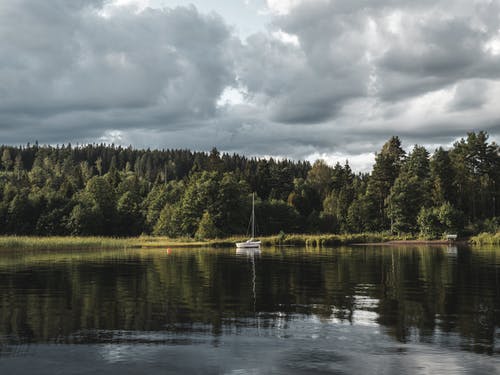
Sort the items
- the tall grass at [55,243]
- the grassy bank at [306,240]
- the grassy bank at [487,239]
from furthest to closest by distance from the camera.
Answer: the grassy bank at [306,240] → the grassy bank at [487,239] → the tall grass at [55,243]

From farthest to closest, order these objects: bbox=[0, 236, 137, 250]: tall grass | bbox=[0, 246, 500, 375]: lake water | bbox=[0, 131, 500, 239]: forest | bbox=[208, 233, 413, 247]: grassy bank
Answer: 1. bbox=[0, 131, 500, 239]: forest
2. bbox=[208, 233, 413, 247]: grassy bank
3. bbox=[0, 236, 137, 250]: tall grass
4. bbox=[0, 246, 500, 375]: lake water

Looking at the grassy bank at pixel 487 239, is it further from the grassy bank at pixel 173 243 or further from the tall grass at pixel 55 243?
the tall grass at pixel 55 243

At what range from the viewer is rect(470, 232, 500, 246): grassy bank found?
111 m

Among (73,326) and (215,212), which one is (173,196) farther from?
(73,326)

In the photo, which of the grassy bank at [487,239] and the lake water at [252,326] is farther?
the grassy bank at [487,239]

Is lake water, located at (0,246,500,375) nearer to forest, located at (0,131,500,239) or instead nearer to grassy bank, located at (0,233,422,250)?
grassy bank, located at (0,233,422,250)

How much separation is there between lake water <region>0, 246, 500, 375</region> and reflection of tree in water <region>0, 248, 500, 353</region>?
0.25 feet

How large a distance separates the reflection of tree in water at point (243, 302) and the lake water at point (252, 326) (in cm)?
8

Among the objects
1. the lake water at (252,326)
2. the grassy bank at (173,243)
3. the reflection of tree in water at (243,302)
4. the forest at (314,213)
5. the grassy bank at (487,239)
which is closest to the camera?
the lake water at (252,326)

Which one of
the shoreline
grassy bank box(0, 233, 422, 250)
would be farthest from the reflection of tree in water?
the shoreline

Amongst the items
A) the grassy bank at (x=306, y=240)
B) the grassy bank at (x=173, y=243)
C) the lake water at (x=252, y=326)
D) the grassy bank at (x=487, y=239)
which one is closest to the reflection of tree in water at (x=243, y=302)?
the lake water at (x=252, y=326)

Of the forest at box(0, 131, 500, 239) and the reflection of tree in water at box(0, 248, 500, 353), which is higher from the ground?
the forest at box(0, 131, 500, 239)

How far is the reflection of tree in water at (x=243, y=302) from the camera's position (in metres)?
23.0

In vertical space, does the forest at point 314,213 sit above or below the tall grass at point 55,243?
above
